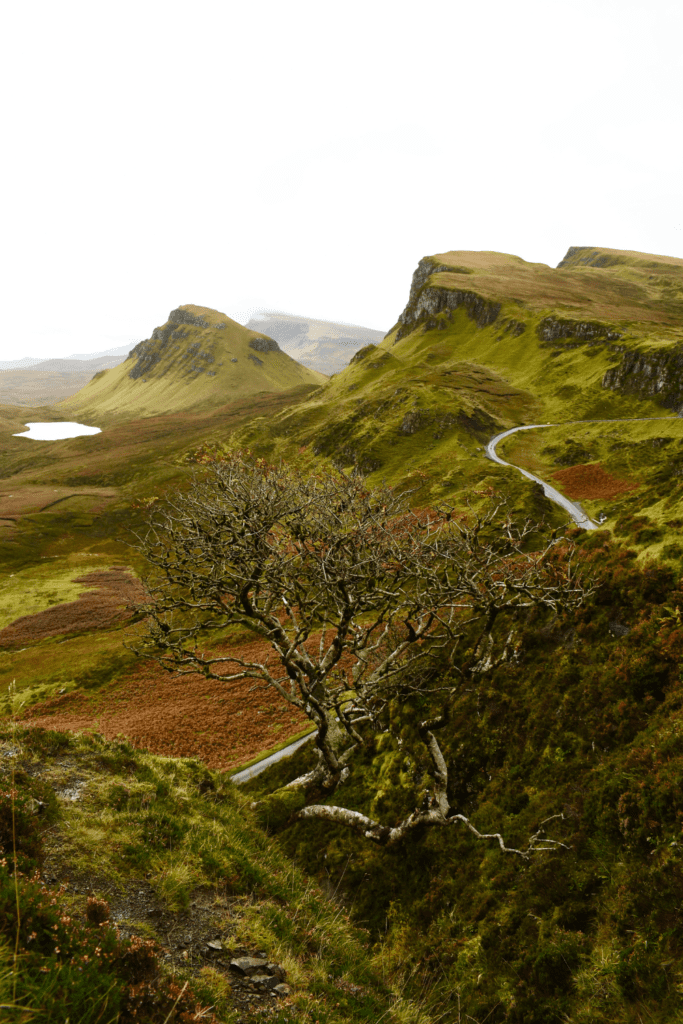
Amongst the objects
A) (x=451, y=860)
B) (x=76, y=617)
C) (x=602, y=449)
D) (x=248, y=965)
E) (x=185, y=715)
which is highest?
(x=602, y=449)

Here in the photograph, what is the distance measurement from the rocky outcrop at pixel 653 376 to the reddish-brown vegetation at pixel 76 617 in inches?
4506

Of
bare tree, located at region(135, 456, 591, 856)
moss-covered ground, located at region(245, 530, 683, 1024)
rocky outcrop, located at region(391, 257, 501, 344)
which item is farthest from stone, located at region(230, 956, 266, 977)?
rocky outcrop, located at region(391, 257, 501, 344)

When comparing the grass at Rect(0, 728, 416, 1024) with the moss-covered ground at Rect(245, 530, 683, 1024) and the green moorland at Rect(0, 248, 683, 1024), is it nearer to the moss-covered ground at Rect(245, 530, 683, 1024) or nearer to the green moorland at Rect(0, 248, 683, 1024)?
the green moorland at Rect(0, 248, 683, 1024)

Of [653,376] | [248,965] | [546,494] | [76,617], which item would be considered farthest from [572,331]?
[248,965]

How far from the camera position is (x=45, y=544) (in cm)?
8575

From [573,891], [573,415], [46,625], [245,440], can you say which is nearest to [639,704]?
[573,891]

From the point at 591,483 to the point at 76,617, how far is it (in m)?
77.2

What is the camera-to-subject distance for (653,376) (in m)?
100

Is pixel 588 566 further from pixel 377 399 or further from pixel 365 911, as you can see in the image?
pixel 377 399

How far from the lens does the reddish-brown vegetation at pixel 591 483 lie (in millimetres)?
56969

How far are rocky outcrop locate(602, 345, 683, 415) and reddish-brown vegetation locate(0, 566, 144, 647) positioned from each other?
11445 centimetres

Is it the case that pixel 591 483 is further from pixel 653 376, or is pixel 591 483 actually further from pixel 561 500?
pixel 653 376

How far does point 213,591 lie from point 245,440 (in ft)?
416

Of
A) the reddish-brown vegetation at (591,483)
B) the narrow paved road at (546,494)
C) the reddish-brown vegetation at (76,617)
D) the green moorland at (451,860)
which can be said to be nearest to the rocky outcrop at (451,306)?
the narrow paved road at (546,494)
